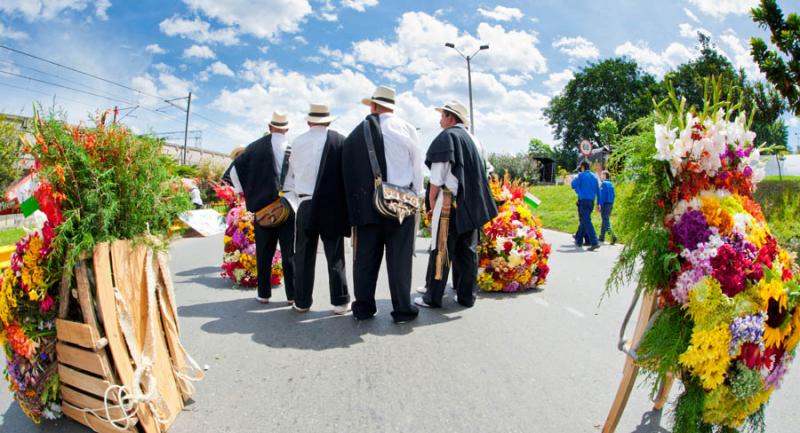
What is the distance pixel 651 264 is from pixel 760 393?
0.73m

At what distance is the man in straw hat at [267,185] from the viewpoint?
5.53 metres

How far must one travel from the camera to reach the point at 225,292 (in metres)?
6.50

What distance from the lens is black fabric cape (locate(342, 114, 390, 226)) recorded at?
469 cm

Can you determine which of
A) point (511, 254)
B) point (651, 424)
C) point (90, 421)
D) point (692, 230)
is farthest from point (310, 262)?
point (692, 230)

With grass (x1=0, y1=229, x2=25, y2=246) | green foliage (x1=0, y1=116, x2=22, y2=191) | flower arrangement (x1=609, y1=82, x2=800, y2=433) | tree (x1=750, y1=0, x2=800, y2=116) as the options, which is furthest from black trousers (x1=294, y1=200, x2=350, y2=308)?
green foliage (x1=0, y1=116, x2=22, y2=191)

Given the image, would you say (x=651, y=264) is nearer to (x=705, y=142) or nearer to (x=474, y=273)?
(x=705, y=142)

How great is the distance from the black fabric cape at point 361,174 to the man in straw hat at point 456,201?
0.61m

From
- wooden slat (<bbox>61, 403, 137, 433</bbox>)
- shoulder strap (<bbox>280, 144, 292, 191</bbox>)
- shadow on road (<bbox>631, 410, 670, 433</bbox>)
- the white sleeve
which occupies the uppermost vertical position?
shoulder strap (<bbox>280, 144, 292, 191</bbox>)

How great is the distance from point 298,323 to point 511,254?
279 cm

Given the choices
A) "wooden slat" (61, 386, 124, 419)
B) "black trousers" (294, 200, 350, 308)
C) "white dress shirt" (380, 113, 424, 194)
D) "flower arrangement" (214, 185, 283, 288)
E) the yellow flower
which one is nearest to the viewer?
the yellow flower

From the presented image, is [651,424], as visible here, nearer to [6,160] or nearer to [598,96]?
[6,160]

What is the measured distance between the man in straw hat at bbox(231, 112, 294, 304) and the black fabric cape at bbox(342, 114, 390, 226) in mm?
1058

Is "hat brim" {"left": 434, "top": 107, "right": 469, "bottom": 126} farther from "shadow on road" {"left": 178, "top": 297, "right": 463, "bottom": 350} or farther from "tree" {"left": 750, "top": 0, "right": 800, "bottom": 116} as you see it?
"tree" {"left": 750, "top": 0, "right": 800, "bottom": 116}

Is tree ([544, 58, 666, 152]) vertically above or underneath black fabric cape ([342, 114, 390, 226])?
above
